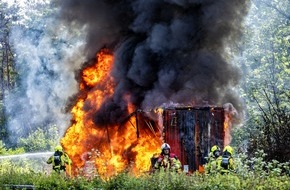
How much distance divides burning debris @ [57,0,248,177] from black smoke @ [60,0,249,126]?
4 centimetres

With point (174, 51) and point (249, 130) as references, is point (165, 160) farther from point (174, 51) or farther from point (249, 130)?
point (249, 130)

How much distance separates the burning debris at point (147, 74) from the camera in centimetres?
1855

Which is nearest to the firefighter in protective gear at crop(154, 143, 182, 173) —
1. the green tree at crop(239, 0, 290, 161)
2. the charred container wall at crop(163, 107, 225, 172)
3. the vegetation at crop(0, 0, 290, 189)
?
the vegetation at crop(0, 0, 290, 189)

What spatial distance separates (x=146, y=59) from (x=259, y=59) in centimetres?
2530

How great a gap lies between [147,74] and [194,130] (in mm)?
3411

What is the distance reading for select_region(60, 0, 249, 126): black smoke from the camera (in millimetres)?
19047

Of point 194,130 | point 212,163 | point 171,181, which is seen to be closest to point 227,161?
point 212,163

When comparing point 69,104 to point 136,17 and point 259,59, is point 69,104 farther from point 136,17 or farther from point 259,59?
point 259,59

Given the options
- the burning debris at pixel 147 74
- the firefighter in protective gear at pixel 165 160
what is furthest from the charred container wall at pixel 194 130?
the firefighter in protective gear at pixel 165 160

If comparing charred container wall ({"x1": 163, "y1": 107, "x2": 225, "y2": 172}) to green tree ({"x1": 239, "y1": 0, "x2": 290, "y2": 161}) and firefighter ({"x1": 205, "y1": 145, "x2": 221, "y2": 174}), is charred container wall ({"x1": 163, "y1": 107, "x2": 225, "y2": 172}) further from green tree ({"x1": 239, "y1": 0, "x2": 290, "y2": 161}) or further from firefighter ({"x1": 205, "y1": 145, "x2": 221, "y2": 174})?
green tree ({"x1": 239, "y1": 0, "x2": 290, "y2": 161})

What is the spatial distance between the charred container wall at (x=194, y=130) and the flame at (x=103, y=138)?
1.17 m

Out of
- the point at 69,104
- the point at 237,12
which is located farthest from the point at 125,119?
the point at 237,12

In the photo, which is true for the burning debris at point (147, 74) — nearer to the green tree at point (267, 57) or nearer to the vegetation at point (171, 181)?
the vegetation at point (171, 181)

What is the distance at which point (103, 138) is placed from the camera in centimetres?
1920
